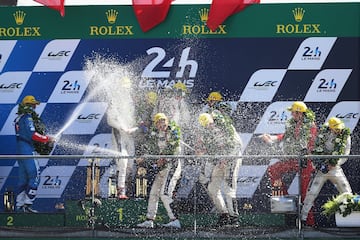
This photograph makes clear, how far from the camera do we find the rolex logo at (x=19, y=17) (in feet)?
47.4

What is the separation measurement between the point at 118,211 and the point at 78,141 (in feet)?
9.98

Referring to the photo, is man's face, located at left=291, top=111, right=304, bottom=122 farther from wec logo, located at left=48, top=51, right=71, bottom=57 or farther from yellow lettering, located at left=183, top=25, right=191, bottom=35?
wec logo, located at left=48, top=51, right=71, bottom=57

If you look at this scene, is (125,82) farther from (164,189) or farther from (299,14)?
(164,189)

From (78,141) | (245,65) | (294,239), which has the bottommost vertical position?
(294,239)

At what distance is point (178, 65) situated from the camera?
46.7 ft

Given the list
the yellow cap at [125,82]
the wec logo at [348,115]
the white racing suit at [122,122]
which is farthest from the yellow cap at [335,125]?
the yellow cap at [125,82]

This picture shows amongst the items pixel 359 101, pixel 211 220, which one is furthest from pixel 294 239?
pixel 359 101

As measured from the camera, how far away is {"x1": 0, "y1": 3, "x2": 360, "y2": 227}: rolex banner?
14.1 meters

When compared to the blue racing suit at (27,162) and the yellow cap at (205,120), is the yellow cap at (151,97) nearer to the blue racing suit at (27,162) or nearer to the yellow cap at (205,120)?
the yellow cap at (205,120)

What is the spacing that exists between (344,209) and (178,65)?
13.4 ft

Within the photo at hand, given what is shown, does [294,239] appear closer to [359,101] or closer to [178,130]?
[178,130]

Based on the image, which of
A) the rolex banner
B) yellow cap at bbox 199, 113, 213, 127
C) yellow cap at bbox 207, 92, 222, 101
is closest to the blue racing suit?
the rolex banner

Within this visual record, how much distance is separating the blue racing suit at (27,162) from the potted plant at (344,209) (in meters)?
4.14

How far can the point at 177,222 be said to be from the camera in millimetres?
11359
